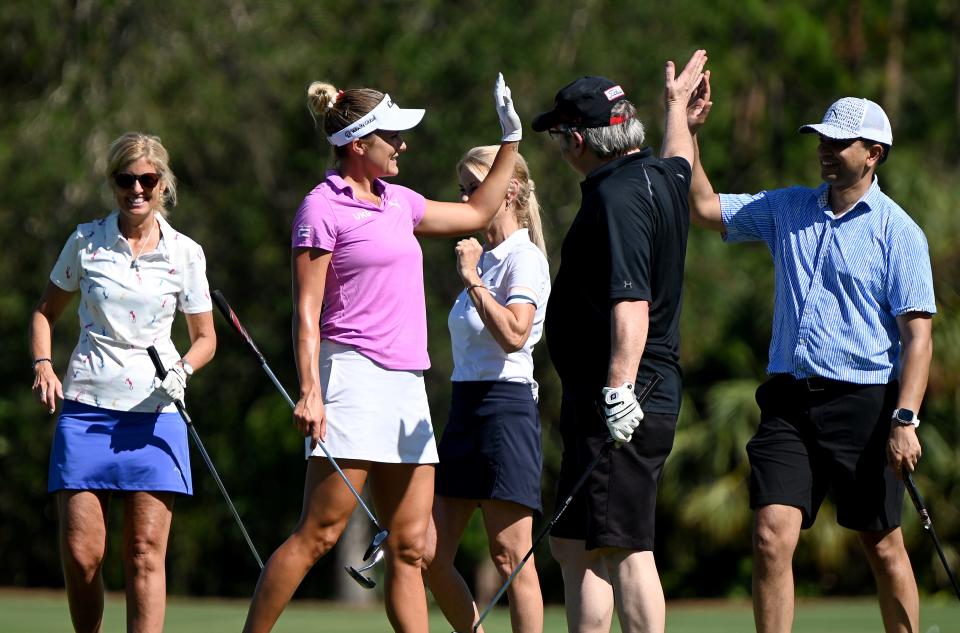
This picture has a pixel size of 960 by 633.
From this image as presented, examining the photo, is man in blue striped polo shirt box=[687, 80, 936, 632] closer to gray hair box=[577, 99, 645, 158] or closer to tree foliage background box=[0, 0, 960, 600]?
gray hair box=[577, 99, 645, 158]

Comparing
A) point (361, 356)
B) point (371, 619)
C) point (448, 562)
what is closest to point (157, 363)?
point (361, 356)

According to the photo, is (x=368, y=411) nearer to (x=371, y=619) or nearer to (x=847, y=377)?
(x=847, y=377)

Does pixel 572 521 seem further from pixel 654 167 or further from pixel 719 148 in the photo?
pixel 719 148

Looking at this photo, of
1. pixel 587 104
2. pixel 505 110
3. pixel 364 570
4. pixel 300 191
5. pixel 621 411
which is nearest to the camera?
pixel 621 411

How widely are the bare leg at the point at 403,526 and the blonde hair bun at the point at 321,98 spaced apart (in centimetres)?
136

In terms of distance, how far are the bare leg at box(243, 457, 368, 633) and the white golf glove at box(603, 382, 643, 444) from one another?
3.12 ft

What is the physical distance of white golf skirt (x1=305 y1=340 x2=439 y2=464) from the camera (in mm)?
5711

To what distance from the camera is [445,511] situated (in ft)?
21.8

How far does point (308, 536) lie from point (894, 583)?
93.7 inches

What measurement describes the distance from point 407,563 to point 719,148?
17226mm

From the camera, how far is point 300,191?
19.0 meters

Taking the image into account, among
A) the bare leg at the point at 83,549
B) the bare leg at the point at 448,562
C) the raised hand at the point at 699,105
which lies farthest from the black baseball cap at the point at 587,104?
the bare leg at the point at 83,549

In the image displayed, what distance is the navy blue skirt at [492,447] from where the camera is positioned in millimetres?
6492

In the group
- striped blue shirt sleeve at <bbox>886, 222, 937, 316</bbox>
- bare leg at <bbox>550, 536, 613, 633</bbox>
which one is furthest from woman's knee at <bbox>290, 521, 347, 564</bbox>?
striped blue shirt sleeve at <bbox>886, 222, 937, 316</bbox>
